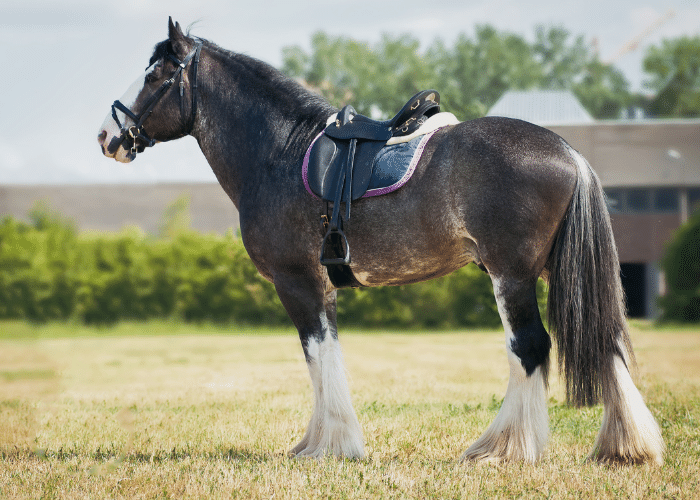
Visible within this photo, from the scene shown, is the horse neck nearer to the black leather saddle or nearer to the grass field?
the black leather saddle

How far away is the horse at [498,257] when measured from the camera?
176 inches

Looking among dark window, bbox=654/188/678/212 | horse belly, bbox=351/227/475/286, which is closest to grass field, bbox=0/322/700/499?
horse belly, bbox=351/227/475/286

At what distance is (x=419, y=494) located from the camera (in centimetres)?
407

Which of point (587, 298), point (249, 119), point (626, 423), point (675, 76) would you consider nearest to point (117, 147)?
point (249, 119)

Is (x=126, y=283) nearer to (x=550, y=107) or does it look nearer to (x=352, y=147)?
(x=352, y=147)

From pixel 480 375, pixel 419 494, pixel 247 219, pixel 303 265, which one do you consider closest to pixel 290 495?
pixel 419 494

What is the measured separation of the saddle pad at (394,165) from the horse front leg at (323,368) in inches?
33.0

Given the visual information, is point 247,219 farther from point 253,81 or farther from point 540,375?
point 540,375

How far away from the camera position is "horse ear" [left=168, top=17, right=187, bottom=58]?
209 inches

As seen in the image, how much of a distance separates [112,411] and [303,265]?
409cm

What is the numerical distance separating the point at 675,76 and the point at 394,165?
170ft

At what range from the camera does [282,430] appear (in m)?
6.18

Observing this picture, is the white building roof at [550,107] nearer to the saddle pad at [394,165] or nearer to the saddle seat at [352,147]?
the saddle seat at [352,147]

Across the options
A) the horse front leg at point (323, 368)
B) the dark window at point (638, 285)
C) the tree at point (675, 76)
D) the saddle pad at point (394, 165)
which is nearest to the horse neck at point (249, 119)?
the saddle pad at point (394, 165)
